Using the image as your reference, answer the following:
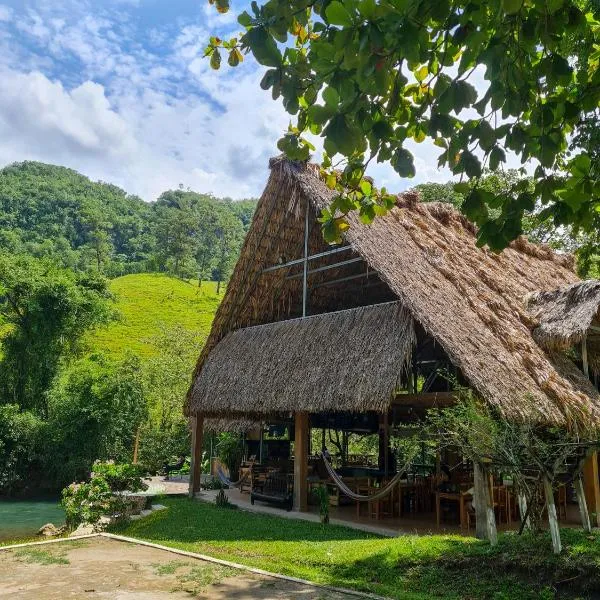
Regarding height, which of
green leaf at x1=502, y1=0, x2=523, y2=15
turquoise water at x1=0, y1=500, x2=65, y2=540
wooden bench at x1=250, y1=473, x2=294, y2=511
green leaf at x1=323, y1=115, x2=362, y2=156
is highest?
green leaf at x1=502, y1=0, x2=523, y2=15

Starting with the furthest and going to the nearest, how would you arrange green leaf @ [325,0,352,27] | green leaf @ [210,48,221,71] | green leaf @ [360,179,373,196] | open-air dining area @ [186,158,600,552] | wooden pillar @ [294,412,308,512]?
wooden pillar @ [294,412,308,512] < open-air dining area @ [186,158,600,552] < green leaf @ [360,179,373,196] < green leaf @ [210,48,221,71] < green leaf @ [325,0,352,27]

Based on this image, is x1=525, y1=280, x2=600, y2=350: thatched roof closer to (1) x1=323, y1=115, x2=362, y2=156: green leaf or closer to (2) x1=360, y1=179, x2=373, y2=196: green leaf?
(2) x1=360, y1=179, x2=373, y2=196: green leaf

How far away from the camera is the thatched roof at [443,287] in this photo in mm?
7137

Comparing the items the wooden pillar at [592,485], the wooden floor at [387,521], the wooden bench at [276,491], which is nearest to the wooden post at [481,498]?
the wooden floor at [387,521]

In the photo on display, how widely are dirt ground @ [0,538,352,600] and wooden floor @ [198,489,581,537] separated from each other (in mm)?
3115

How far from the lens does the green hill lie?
3306 cm

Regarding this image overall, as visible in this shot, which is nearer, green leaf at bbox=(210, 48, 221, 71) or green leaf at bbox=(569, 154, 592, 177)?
green leaf at bbox=(569, 154, 592, 177)

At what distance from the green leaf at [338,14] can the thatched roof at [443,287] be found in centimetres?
542

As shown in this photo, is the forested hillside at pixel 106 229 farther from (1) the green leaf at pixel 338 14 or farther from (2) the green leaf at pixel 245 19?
(1) the green leaf at pixel 338 14

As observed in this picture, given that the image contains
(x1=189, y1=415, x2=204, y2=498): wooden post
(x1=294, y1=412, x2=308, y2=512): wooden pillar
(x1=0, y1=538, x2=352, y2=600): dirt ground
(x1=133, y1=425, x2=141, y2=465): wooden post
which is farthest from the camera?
(x1=133, y1=425, x2=141, y2=465): wooden post

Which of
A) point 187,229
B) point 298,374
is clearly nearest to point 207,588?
point 298,374

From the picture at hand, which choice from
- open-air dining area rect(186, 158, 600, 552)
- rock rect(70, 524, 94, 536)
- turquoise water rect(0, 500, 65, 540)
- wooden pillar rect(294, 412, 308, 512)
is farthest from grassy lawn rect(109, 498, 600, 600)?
turquoise water rect(0, 500, 65, 540)

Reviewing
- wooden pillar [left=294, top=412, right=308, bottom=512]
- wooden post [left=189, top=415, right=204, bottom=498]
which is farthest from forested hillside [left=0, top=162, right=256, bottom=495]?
wooden pillar [left=294, top=412, right=308, bottom=512]

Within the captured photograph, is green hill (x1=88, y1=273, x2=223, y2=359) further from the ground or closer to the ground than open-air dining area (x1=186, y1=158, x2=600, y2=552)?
further from the ground
